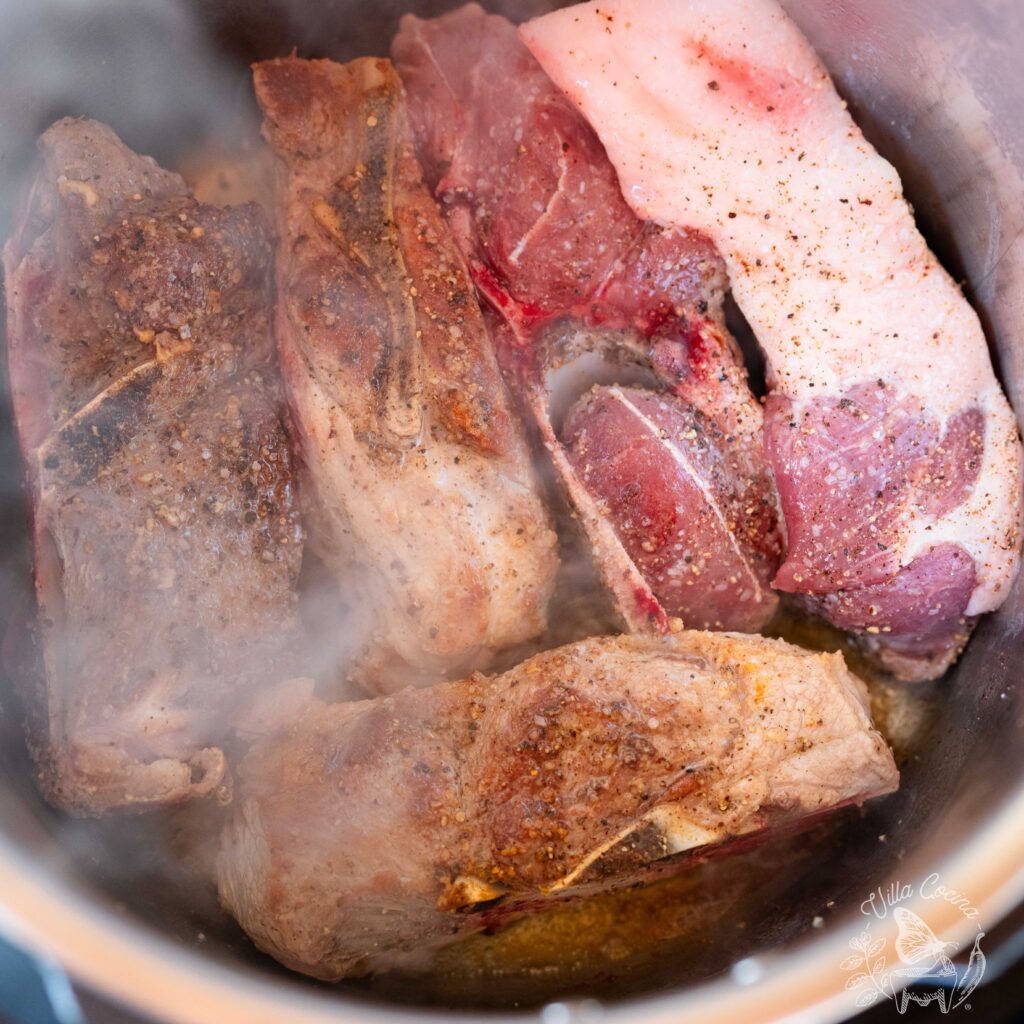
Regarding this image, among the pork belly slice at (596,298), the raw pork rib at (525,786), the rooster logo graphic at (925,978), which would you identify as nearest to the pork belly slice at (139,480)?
the raw pork rib at (525,786)

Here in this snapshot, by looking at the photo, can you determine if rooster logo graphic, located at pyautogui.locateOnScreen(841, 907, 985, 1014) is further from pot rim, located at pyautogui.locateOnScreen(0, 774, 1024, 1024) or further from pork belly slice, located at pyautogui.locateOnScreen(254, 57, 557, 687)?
pork belly slice, located at pyautogui.locateOnScreen(254, 57, 557, 687)

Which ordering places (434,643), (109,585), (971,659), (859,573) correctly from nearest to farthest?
(109,585) < (434,643) < (859,573) < (971,659)

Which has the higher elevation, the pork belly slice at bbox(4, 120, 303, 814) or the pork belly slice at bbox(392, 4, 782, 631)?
the pork belly slice at bbox(392, 4, 782, 631)

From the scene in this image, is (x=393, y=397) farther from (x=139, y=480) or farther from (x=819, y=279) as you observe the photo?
(x=819, y=279)

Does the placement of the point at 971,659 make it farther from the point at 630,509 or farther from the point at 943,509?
the point at 630,509

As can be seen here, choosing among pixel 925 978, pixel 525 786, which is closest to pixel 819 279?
pixel 525 786

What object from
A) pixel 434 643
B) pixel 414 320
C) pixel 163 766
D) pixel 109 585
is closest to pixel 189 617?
pixel 109 585

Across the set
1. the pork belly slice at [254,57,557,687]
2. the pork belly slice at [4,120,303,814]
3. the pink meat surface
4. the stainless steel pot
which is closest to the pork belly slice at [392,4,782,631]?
the pink meat surface

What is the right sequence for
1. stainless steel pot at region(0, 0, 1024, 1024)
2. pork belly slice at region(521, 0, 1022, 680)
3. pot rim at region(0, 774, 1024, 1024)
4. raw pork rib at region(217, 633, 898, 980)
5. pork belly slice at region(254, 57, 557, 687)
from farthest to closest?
pork belly slice at region(521, 0, 1022, 680) → pork belly slice at region(254, 57, 557, 687) → raw pork rib at region(217, 633, 898, 980) → stainless steel pot at region(0, 0, 1024, 1024) → pot rim at region(0, 774, 1024, 1024)
